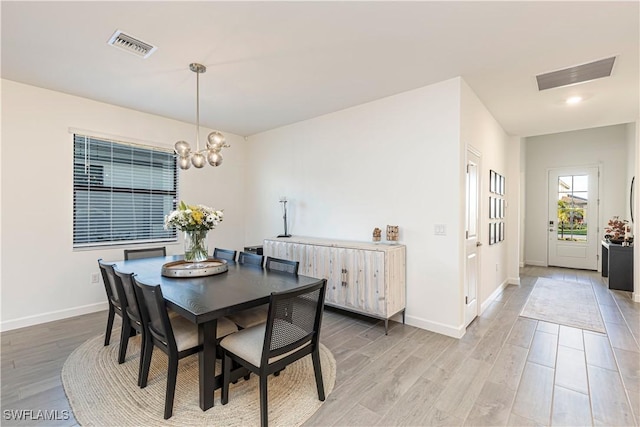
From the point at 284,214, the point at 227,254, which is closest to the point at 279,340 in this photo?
the point at 227,254

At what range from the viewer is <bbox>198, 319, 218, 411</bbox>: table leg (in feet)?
6.13

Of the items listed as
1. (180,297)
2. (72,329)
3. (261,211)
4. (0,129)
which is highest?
(0,129)

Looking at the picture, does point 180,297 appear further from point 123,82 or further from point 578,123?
point 578,123

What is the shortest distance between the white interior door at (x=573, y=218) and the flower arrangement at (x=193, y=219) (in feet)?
25.0

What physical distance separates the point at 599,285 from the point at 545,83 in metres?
4.12

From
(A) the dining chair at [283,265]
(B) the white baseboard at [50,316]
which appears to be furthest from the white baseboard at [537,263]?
(B) the white baseboard at [50,316]

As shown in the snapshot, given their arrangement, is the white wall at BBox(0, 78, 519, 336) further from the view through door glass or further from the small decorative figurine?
the view through door glass

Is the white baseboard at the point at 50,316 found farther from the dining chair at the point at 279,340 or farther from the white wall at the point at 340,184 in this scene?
the dining chair at the point at 279,340

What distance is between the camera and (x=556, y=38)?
7.77 ft

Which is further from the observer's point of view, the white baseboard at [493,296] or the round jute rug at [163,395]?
the white baseboard at [493,296]

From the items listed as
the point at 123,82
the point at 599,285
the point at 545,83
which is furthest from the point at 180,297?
the point at 599,285

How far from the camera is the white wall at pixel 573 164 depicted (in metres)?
6.03

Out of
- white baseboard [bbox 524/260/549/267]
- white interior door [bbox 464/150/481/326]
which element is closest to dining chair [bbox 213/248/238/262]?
white interior door [bbox 464/150/481/326]

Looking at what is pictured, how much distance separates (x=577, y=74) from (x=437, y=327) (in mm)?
2988
